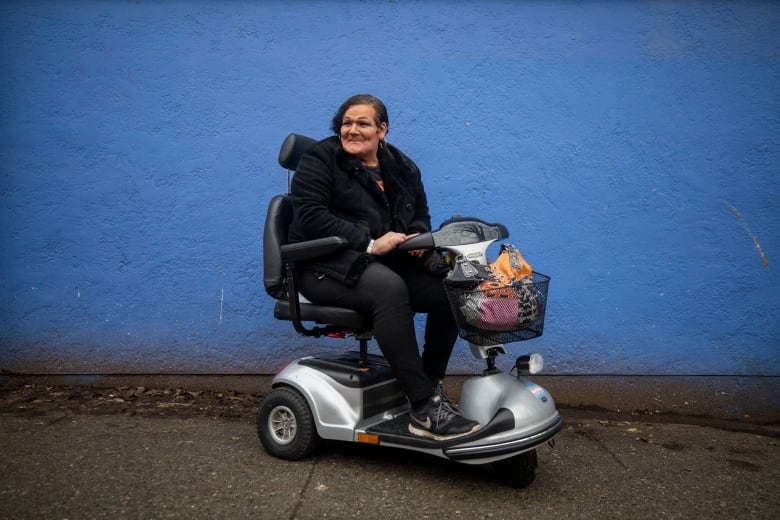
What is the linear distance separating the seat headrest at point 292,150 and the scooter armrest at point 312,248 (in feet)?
1.51

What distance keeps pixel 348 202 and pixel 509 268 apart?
921 millimetres

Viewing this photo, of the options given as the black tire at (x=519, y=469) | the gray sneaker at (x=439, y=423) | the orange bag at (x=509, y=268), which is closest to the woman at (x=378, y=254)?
the gray sneaker at (x=439, y=423)

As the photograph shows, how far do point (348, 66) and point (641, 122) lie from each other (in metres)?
2.01

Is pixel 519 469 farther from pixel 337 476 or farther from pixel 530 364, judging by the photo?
pixel 337 476

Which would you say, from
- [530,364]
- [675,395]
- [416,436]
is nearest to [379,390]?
[416,436]

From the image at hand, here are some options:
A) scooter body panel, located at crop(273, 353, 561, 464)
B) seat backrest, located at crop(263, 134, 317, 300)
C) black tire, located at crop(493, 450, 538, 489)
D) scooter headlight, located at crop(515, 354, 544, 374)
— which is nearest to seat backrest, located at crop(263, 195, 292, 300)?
seat backrest, located at crop(263, 134, 317, 300)

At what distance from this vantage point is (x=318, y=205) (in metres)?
3.13

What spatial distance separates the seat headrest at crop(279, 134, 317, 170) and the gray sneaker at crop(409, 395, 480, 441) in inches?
54.2

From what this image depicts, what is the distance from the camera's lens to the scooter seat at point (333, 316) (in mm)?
3096

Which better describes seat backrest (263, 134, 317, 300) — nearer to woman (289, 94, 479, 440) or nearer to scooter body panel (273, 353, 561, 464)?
woman (289, 94, 479, 440)

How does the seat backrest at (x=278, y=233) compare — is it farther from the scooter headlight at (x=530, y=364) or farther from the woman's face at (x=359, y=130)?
the scooter headlight at (x=530, y=364)

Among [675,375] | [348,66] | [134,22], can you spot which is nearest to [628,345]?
[675,375]

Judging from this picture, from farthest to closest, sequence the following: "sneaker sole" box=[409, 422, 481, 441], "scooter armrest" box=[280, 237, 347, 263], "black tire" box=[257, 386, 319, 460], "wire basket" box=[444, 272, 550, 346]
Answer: "black tire" box=[257, 386, 319, 460]
"scooter armrest" box=[280, 237, 347, 263]
"sneaker sole" box=[409, 422, 481, 441]
"wire basket" box=[444, 272, 550, 346]

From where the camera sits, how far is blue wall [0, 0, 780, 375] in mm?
4316
